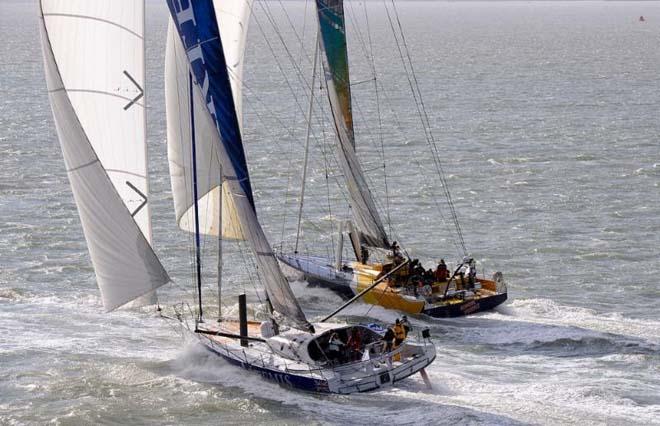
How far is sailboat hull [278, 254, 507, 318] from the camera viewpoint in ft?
136

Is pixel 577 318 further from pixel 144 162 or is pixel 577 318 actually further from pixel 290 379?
pixel 144 162

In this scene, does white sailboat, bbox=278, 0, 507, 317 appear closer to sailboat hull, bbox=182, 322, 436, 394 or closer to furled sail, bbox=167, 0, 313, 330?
furled sail, bbox=167, 0, 313, 330

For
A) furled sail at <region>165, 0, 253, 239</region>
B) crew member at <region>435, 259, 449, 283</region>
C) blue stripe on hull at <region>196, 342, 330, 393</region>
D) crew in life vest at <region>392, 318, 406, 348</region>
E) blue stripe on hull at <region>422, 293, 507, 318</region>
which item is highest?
furled sail at <region>165, 0, 253, 239</region>

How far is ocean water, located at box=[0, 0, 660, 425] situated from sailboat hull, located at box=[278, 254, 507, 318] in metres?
0.47

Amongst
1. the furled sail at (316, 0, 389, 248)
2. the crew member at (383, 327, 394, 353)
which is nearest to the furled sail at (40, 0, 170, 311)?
the crew member at (383, 327, 394, 353)

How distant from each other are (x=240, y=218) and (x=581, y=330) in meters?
10.4

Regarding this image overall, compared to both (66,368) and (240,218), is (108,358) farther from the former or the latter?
(240,218)

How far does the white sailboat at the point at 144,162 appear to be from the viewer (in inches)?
1282

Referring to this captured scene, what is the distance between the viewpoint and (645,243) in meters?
50.3

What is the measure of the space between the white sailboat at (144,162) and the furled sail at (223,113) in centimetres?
2

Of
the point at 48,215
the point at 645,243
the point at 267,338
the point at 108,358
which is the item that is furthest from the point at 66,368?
the point at 645,243

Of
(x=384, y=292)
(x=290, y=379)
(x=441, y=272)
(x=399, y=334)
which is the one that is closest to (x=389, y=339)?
(x=399, y=334)

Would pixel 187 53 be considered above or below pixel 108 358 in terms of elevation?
above

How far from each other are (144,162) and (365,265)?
41.9 feet
